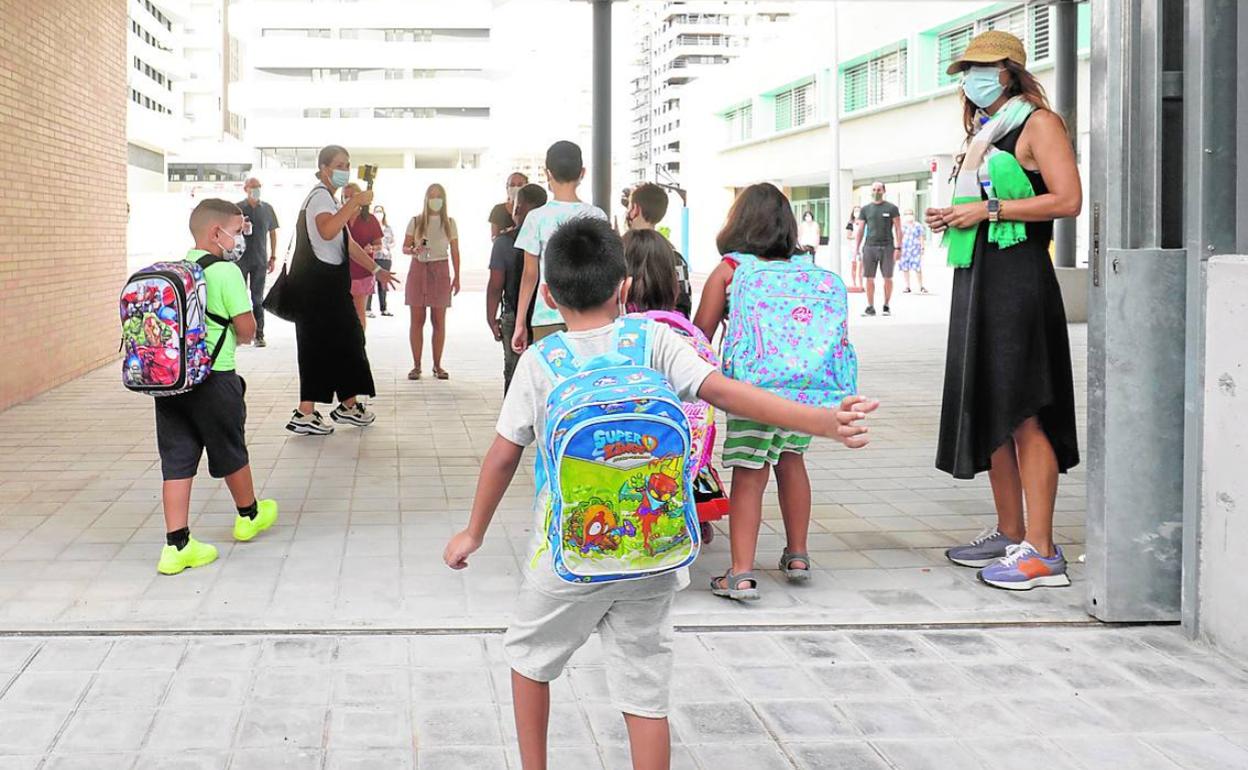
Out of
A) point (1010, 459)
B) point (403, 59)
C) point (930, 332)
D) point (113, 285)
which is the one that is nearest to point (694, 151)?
point (403, 59)

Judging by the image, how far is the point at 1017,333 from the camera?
212 inches

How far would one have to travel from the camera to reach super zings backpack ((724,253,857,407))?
5.04m

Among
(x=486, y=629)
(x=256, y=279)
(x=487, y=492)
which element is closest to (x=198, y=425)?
(x=486, y=629)

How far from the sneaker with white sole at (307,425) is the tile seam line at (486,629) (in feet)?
15.1

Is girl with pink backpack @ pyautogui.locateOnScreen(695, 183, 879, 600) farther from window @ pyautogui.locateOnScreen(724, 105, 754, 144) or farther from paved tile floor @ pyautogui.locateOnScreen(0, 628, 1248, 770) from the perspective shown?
window @ pyautogui.locateOnScreen(724, 105, 754, 144)

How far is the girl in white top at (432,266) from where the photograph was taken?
12.4 m

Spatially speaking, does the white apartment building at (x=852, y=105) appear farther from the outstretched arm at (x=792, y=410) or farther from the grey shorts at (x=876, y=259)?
the outstretched arm at (x=792, y=410)

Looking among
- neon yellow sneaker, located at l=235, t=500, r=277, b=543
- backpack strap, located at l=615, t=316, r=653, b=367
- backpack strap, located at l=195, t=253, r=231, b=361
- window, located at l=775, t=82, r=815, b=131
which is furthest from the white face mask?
window, located at l=775, t=82, r=815, b=131

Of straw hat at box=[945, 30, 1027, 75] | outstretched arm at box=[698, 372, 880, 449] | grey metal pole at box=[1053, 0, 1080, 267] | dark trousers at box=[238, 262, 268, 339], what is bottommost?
outstretched arm at box=[698, 372, 880, 449]

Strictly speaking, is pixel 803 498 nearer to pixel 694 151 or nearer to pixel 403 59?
pixel 694 151

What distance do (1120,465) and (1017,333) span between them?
70 centimetres

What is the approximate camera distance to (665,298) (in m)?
5.47

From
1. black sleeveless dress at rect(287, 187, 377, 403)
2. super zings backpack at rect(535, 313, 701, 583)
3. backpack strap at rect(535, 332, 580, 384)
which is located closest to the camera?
super zings backpack at rect(535, 313, 701, 583)

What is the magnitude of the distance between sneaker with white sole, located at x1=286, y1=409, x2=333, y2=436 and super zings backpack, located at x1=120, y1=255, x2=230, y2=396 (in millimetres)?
3759
